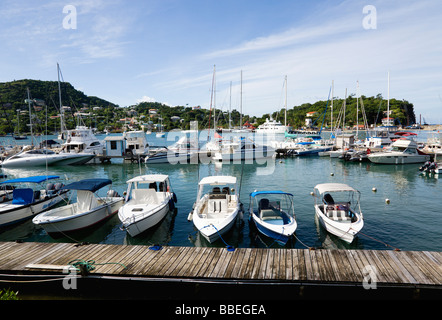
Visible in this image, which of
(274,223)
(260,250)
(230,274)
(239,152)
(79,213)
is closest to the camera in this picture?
→ (230,274)

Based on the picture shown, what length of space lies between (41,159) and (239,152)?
3131 cm

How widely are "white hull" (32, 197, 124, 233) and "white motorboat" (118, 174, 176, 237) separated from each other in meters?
1.75

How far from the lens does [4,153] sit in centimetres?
4691

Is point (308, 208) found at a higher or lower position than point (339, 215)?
lower

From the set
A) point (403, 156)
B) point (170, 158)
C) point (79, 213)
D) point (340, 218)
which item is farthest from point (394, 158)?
point (79, 213)

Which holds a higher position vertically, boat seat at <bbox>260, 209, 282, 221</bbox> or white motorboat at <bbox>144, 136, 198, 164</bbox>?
white motorboat at <bbox>144, 136, 198, 164</bbox>

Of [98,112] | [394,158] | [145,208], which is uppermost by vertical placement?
[98,112]

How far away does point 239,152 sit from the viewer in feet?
137

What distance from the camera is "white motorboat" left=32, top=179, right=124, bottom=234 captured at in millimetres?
13578

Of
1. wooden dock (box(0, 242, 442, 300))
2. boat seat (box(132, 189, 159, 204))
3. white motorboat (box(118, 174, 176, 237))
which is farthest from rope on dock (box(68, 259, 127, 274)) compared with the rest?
boat seat (box(132, 189, 159, 204))

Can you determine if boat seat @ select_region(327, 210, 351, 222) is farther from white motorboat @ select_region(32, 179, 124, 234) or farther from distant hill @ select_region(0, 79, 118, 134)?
distant hill @ select_region(0, 79, 118, 134)

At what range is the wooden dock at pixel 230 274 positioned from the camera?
27.5ft

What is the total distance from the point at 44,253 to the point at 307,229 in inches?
524

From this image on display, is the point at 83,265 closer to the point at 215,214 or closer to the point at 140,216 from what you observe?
the point at 140,216
